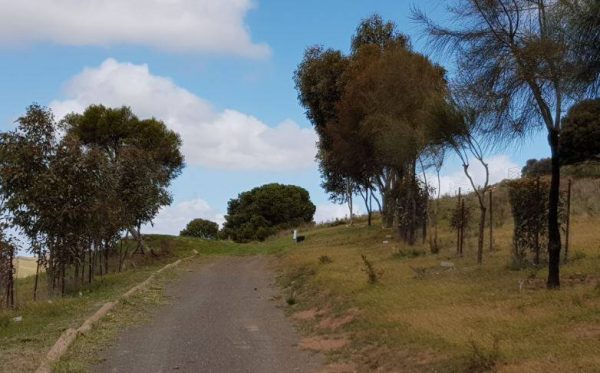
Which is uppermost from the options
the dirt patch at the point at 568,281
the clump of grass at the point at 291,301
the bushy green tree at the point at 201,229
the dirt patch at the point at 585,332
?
the bushy green tree at the point at 201,229

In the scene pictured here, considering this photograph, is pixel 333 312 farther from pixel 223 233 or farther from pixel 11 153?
pixel 223 233

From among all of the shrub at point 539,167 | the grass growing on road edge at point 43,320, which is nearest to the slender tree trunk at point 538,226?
the grass growing on road edge at point 43,320

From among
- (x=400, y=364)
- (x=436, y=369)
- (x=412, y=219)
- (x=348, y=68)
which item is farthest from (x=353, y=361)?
(x=348, y=68)

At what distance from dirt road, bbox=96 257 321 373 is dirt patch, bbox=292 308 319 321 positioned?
0.38 meters

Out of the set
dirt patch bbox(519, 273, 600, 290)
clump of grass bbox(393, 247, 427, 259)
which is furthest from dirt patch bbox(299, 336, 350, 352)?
Answer: clump of grass bbox(393, 247, 427, 259)

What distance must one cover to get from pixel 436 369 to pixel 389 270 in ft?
30.3

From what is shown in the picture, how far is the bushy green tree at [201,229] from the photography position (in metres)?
68.2

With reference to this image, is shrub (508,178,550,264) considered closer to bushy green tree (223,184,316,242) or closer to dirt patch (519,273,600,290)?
dirt patch (519,273,600,290)

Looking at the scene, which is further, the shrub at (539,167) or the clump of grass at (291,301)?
the shrub at (539,167)

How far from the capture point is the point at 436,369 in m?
7.64

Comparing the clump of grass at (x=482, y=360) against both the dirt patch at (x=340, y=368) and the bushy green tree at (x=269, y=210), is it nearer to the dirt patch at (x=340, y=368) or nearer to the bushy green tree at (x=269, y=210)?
the dirt patch at (x=340, y=368)

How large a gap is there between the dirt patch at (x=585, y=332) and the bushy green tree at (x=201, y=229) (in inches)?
2384

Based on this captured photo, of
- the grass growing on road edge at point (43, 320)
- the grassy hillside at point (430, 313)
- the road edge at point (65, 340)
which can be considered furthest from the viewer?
the grass growing on road edge at point (43, 320)

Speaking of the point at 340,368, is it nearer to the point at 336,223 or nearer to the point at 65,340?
the point at 65,340
